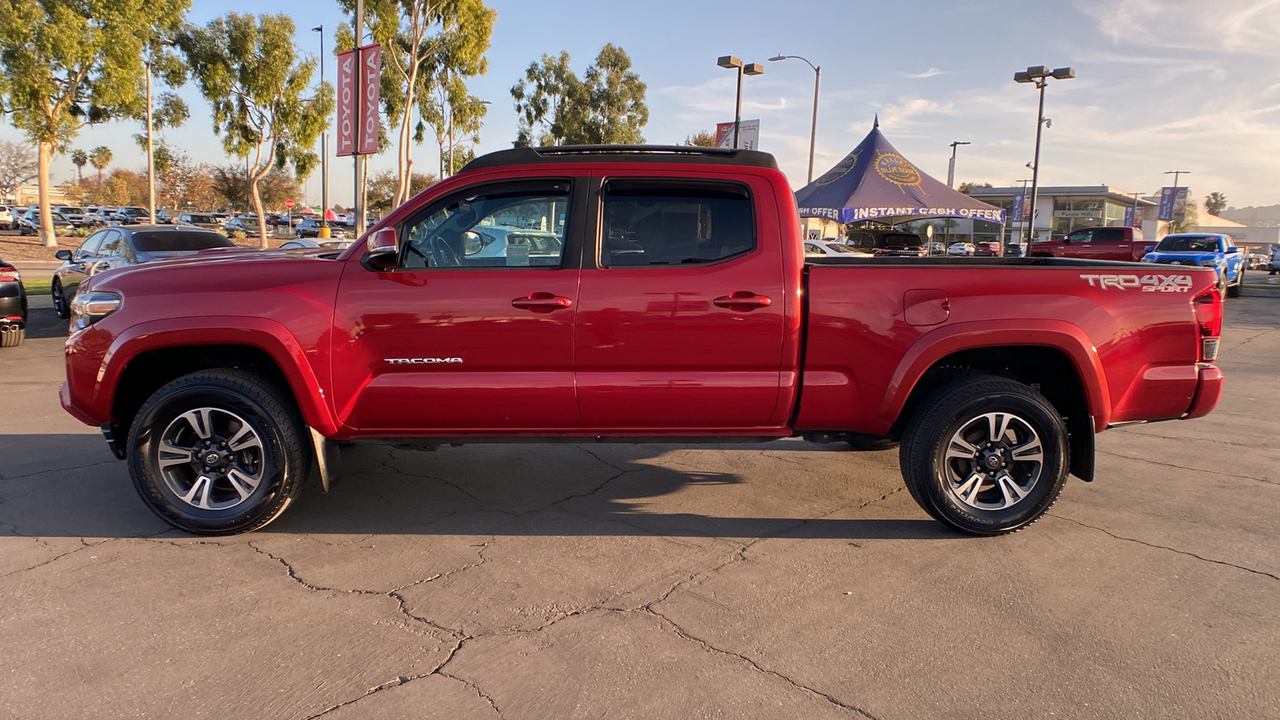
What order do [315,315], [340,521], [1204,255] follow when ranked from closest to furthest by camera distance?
[315,315] → [340,521] → [1204,255]

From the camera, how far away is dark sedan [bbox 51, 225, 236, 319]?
36.8 ft

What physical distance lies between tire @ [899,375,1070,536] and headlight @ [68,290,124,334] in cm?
418

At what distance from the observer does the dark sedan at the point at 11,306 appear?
10.3 meters

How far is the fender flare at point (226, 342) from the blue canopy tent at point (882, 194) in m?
16.0

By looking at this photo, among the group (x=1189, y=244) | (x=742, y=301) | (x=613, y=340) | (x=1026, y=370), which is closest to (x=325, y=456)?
(x=613, y=340)

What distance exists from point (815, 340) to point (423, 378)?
6.61ft

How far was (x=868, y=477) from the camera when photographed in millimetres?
5527

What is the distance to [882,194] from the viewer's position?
758 inches

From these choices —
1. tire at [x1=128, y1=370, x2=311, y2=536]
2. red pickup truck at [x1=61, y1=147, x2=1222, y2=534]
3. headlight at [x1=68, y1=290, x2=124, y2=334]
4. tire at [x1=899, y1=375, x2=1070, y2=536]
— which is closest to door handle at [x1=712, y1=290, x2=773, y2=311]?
red pickup truck at [x1=61, y1=147, x2=1222, y2=534]

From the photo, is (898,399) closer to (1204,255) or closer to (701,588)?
(701,588)

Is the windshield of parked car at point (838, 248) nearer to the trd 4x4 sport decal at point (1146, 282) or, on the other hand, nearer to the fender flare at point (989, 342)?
the trd 4x4 sport decal at point (1146, 282)

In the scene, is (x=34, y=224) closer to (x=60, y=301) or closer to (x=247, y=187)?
(x=247, y=187)

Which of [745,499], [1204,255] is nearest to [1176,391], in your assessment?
[745,499]

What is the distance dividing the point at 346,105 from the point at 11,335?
6.94m
